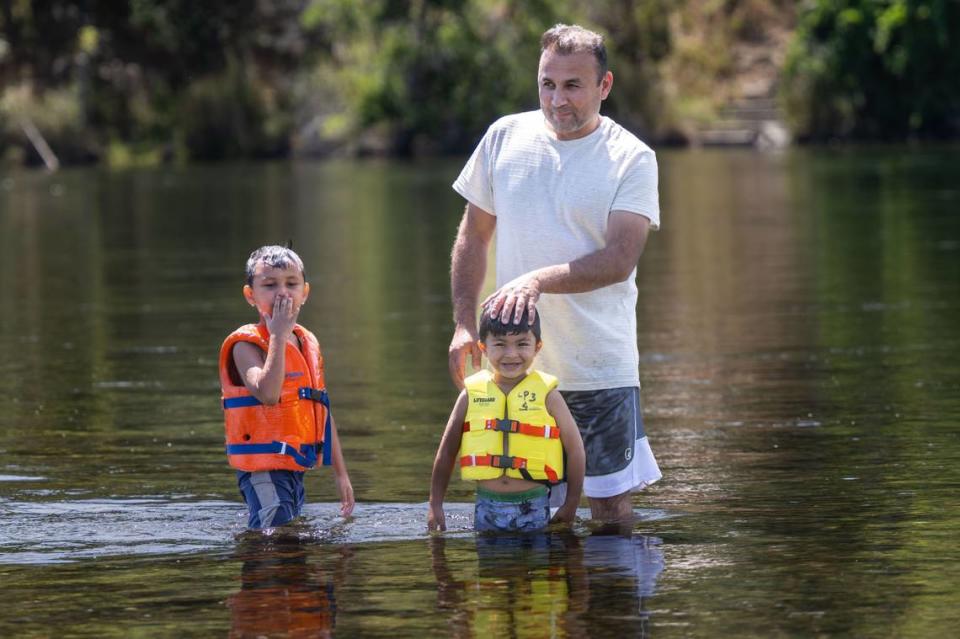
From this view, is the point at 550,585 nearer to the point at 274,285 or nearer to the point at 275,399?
the point at 275,399

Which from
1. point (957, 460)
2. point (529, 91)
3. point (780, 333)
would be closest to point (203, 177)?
point (529, 91)

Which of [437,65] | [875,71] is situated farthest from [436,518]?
[437,65]

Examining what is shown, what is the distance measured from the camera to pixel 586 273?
7.21 meters

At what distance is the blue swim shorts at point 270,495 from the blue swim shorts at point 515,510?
741 mm

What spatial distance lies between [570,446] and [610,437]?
29cm

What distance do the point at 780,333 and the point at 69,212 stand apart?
73.6 ft

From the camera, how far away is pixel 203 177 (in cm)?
4922

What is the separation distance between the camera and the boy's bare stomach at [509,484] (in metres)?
7.42

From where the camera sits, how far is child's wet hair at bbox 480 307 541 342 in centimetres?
714

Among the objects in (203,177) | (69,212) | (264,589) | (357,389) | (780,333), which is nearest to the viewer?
(264,589)

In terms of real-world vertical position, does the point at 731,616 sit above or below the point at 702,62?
below

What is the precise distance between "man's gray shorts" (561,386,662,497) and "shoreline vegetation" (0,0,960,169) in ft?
166

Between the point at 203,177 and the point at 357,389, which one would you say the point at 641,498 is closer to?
the point at 357,389

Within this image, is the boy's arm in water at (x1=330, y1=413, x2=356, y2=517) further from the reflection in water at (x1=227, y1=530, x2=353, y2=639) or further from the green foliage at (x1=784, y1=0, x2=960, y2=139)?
the green foliage at (x1=784, y1=0, x2=960, y2=139)
